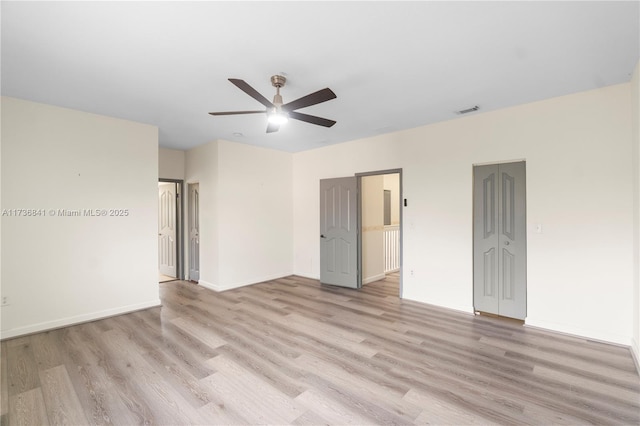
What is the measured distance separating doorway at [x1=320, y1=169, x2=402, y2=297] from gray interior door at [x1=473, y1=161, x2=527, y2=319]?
1.54 meters

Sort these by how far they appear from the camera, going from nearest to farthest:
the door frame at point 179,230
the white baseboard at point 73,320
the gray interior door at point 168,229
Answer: the white baseboard at point 73,320, the door frame at point 179,230, the gray interior door at point 168,229

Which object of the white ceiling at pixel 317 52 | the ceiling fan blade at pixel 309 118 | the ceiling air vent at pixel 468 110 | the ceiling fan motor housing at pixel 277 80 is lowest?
the ceiling fan blade at pixel 309 118

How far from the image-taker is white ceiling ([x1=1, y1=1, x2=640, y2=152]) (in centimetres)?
200

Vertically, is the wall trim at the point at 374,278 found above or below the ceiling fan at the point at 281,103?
below

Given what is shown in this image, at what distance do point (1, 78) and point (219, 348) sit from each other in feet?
11.3

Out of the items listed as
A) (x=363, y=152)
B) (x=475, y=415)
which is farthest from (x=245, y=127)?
(x=475, y=415)

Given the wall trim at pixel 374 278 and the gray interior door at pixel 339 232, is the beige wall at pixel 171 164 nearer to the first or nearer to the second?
the gray interior door at pixel 339 232

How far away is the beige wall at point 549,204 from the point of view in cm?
314

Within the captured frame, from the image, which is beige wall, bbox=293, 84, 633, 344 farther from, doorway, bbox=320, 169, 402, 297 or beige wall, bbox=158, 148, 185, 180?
beige wall, bbox=158, 148, 185, 180

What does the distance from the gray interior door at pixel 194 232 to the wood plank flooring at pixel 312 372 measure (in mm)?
1957

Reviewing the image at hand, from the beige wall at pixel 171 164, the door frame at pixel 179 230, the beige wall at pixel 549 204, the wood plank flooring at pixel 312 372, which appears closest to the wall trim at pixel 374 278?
the beige wall at pixel 549 204

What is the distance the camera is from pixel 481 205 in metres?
4.07

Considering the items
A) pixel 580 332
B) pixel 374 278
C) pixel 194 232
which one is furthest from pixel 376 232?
pixel 194 232

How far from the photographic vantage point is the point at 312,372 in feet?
8.68
